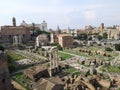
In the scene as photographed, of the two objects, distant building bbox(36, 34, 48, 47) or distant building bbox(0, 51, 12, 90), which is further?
distant building bbox(36, 34, 48, 47)

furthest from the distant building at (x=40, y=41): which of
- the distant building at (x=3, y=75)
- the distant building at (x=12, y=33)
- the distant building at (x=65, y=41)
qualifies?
the distant building at (x=3, y=75)

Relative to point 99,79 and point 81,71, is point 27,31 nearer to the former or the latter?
point 81,71

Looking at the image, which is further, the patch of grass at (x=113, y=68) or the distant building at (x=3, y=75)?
the patch of grass at (x=113, y=68)

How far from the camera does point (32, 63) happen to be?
5294 cm

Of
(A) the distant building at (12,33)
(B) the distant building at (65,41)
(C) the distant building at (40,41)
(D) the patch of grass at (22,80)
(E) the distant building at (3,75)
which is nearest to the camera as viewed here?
(E) the distant building at (3,75)

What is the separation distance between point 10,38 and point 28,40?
30.9ft

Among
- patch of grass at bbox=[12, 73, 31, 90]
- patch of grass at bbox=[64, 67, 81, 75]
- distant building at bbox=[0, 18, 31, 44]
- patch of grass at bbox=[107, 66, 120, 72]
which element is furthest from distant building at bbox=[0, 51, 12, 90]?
distant building at bbox=[0, 18, 31, 44]

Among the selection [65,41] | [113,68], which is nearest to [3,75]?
[113,68]

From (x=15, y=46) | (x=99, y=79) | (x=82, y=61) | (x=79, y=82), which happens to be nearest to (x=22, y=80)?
(x=79, y=82)

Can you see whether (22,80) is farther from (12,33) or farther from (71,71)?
(12,33)

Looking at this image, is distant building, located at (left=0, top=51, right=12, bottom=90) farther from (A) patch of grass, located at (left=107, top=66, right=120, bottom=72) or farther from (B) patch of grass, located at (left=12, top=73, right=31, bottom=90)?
(A) patch of grass, located at (left=107, top=66, right=120, bottom=72)

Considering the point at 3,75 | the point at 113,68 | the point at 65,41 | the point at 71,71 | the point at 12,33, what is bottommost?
the point at 71,71

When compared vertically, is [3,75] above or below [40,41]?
above

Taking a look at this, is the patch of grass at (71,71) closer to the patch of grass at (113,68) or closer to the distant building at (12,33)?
the patch of grass at (113,68)
